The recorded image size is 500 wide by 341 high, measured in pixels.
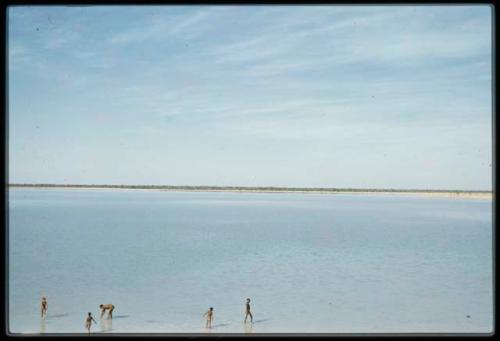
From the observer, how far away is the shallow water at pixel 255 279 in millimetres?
8766

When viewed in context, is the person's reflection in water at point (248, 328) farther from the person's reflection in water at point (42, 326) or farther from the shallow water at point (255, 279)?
the person's reflection in water at point (42, 326)

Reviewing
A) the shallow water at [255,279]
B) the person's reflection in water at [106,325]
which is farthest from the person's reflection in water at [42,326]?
the person's reflection in water at [106,325]

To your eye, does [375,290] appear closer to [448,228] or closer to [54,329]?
[54,329]

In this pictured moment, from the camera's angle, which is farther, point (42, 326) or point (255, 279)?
point (255, 279)

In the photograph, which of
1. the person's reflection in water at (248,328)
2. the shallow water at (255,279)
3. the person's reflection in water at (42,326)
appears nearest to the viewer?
the person's reflection in water at (42,326)

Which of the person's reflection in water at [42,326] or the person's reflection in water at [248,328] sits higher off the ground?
the person's reflection in water at [42,326]

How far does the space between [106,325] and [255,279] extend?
216 inches

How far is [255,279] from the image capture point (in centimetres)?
1275

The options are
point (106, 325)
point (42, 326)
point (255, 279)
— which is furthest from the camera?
point (255, 279)

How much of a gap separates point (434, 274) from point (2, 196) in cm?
1388

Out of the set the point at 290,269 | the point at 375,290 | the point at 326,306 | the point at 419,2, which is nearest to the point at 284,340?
the point at 419,2

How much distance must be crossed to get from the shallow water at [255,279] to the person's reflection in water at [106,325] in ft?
0.09

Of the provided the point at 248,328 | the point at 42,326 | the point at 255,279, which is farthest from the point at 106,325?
the point at 255,279

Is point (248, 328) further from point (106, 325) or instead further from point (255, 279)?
point (255, 279)
